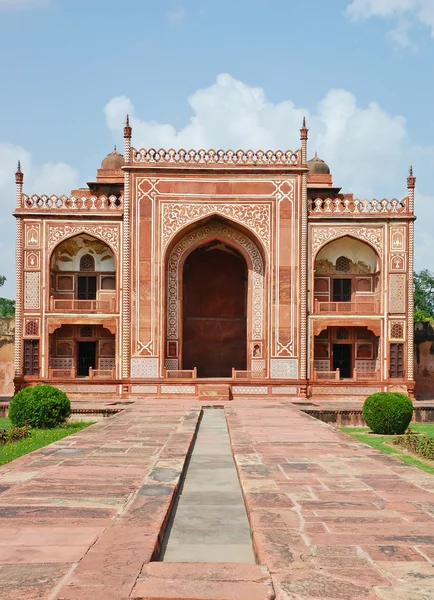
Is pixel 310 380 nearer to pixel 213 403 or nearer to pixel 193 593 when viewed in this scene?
pixel 213 403

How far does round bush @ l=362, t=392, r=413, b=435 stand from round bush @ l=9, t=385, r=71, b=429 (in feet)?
18.5

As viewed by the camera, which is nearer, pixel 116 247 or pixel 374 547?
pixel 374 547

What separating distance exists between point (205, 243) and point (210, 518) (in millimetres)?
16038

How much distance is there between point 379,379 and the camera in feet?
65.3

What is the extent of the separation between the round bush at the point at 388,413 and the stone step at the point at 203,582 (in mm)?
9254

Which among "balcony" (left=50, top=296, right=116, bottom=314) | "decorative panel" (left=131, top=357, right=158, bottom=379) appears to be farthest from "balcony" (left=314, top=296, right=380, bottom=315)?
"balcony" (left=50, top=296, right=116, bottom=314)

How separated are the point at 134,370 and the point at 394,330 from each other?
753cm

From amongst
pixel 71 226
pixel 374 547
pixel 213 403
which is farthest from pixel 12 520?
pixel 71 226

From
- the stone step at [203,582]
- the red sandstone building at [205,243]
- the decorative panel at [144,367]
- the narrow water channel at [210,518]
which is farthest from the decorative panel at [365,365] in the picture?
the stone step at [203,582]

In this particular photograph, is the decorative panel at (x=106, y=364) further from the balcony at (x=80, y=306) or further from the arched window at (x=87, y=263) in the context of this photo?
the arched window at (x=87, y=263)

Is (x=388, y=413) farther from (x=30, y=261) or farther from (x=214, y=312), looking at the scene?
(x=30, y=261)

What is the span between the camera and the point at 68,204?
20.0 meters

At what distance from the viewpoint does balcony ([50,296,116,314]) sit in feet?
65.7

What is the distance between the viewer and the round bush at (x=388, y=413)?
40.2ft
